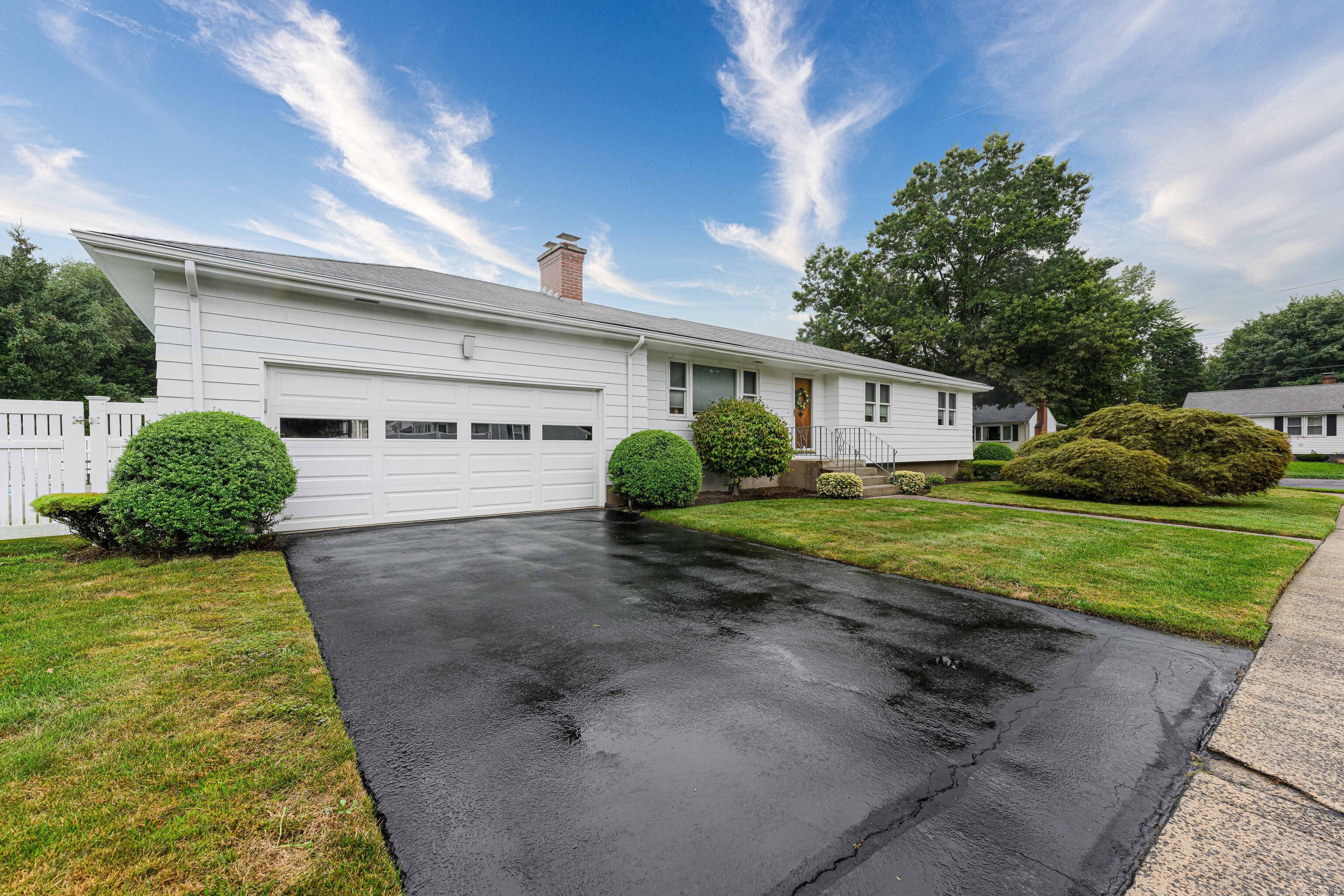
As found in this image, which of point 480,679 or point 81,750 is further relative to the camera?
point 480,679

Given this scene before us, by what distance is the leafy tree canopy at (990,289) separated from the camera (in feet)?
75.3

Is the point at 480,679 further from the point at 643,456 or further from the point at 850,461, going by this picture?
the point at 850,461

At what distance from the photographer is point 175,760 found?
195 cm

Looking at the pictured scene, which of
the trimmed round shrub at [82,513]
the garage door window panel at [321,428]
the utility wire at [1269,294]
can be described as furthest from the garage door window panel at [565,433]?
the utility wire at [1269,294]

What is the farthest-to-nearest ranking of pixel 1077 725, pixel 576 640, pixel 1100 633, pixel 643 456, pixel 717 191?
pixel 717 191, pixel 643 456, pixel 1100 633, pixel 576 640, pixel 1077 725

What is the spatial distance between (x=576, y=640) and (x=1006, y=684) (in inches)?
98.3

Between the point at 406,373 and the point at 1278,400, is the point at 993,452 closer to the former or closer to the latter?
the point at 1278,400

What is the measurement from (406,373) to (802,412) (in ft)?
31.7

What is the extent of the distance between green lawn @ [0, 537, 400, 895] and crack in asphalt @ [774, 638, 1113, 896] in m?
1.22

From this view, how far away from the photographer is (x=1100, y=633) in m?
3.54

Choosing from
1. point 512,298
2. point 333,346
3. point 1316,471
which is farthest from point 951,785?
point 1316,471

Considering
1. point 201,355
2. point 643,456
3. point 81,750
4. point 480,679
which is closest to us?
point 81,750

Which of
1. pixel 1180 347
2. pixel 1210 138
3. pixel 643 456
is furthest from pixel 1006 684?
pixel 1180 347

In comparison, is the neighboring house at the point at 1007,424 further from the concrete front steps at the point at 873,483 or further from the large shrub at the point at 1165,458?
the concrete front steps at the point at 873,483
